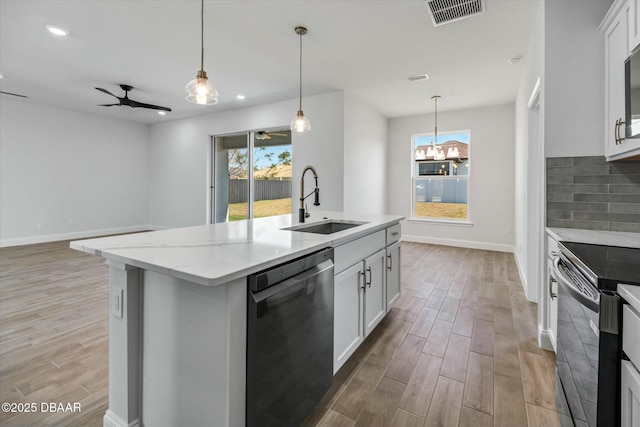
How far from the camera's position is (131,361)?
130 cm

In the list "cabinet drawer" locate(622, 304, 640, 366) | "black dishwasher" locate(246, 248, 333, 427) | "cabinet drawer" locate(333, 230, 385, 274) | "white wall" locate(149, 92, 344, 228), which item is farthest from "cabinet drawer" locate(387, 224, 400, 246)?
"white wall" locate(149, 92, 344, 228)

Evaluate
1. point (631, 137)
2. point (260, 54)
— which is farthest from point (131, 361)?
point (260, 54)

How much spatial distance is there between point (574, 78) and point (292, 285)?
2461 millimetres

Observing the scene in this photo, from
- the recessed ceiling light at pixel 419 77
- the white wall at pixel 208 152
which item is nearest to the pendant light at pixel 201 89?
the white wall at pixel 208 152

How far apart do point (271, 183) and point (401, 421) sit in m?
4.92

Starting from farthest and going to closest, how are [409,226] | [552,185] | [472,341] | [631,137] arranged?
[409,226], [472,341], [552,185], [631,137]

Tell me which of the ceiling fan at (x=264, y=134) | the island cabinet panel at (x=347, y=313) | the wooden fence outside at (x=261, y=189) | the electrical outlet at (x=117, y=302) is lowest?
the island cabinet panel at (x=347, y=313)

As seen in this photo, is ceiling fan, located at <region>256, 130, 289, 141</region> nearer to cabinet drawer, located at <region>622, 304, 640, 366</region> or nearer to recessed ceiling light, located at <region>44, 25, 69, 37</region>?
recessed ceiling light, located at <region>44, 25, 69, 37</region>

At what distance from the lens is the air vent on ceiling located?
2.51m

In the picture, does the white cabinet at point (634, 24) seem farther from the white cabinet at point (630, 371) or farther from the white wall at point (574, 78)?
the white cabinet at point (630, 371)

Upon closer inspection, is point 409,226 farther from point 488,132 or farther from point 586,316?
point 586,316

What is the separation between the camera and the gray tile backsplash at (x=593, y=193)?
195 centimetres

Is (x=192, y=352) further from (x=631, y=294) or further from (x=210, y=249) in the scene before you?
(x=631, y=294)

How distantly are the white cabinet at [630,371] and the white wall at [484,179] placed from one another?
5176 mm
